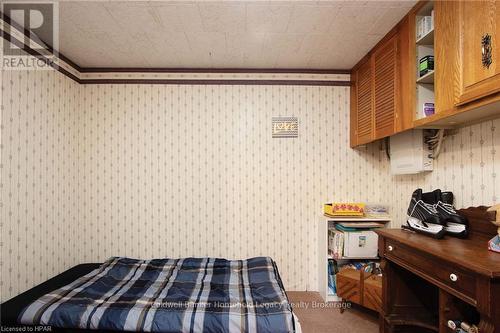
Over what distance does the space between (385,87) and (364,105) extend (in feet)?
1.41

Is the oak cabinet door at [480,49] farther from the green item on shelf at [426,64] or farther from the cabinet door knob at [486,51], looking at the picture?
the green item on shelf at [426,64]

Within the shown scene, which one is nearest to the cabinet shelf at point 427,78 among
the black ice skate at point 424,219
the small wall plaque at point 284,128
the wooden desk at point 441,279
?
the black ice skate at point 424,219

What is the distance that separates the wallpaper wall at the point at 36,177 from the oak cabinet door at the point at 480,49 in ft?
9.96

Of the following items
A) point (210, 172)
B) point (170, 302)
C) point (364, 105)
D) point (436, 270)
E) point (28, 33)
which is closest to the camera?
point (436, 270)

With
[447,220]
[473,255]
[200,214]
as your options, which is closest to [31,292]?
[200,214]

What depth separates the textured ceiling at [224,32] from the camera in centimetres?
189

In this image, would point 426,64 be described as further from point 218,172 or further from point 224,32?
point 218,172

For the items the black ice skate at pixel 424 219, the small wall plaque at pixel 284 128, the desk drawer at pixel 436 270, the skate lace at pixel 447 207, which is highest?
the small wall plaque at pixel 284 128

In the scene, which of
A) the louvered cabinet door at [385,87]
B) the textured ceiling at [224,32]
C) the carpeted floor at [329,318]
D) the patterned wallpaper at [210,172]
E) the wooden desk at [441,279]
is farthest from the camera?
the patterned wallpaper at [210,172]

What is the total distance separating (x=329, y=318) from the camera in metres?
2.44

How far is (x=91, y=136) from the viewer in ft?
9.57

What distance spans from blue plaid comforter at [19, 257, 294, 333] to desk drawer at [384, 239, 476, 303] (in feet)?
2.64

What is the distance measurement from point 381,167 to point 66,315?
312 centimetres

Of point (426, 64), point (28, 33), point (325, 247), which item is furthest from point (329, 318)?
point (28, 33)
